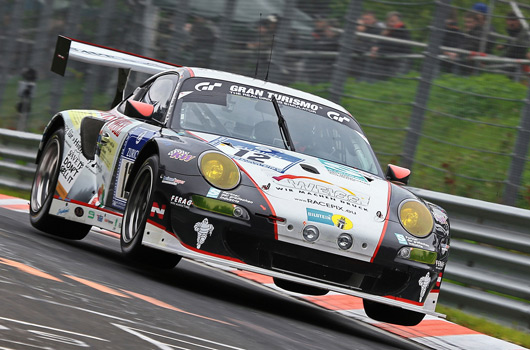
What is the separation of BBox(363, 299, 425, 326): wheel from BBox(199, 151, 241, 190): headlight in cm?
142

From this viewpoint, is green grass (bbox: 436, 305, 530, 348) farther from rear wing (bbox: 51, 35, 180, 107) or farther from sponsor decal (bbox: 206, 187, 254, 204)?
rear wing (bbox: 51, 35, 180, 107)

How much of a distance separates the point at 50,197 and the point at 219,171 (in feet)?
7.73

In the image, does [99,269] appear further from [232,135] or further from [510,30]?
[510,30]

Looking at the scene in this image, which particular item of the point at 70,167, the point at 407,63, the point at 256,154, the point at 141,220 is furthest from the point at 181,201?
the point at 407,63

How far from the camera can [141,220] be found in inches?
235

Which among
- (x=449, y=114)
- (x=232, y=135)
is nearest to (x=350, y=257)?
(x=232, y=135)

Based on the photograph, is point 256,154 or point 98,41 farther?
point 98,41

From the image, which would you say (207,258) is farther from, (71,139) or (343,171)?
(71,139)

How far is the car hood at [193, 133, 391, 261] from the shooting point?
222 inches

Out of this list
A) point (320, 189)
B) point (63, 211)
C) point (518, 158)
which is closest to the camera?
point (320, 189)

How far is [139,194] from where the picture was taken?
622 centimetres

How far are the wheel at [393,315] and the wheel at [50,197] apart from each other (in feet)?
7.98

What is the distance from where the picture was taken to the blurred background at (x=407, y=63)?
8578mm

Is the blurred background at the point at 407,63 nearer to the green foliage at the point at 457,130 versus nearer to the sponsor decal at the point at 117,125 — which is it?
the green foliage at the point at 457,130
